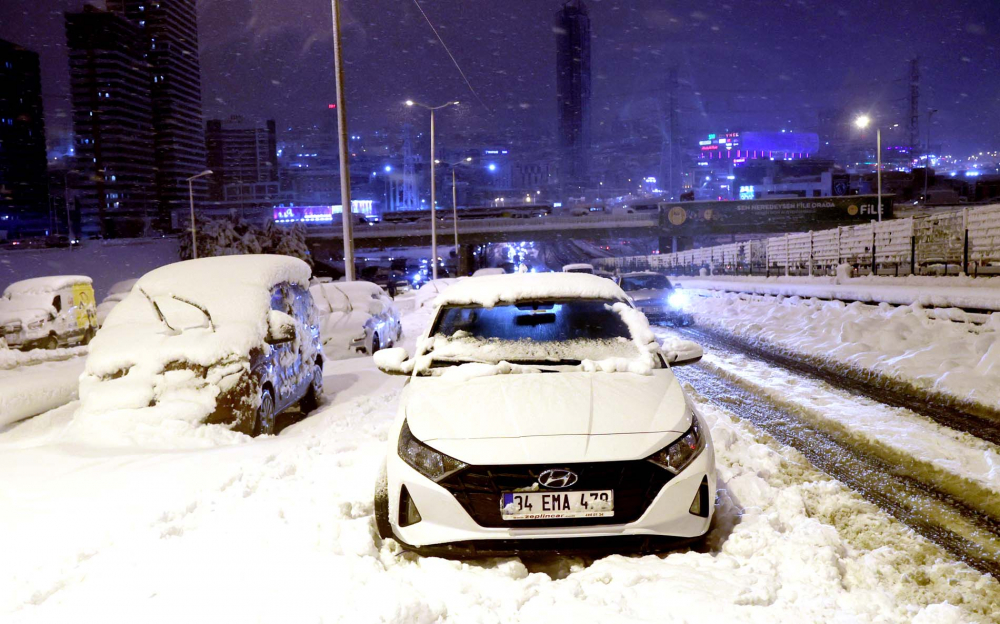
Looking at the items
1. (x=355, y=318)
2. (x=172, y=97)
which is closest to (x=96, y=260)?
(x=355, y=318)

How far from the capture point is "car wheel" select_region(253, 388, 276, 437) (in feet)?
22.1

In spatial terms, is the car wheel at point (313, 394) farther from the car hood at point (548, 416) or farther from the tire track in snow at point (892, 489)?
the tire track in snow at point (892, 489)

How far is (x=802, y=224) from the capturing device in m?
61.3

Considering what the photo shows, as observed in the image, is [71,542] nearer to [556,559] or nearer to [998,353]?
[556,559]

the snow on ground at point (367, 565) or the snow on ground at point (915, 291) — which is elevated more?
the snow on ground at point (915, 291)

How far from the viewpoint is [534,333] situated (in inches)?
195

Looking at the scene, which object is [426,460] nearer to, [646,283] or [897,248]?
[646,283]

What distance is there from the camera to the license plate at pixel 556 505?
3373 mm

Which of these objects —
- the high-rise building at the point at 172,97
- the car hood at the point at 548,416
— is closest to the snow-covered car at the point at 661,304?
the car hood at the point at 548,416

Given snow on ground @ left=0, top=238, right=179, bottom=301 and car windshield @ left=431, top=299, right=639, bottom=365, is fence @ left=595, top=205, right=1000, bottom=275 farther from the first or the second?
snow on ground @ left=0, top=238, right=179, bottom=301

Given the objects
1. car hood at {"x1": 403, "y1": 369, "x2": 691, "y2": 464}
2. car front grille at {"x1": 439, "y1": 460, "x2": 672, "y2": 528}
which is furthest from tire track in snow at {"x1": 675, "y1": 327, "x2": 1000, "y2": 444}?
car front grille at {"x1": 439, "y1": 460, "x2": 672, "y2": 528}

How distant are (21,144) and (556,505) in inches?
6667

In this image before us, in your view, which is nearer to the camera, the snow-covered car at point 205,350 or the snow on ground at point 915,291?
the snow-covered car at point 205,350

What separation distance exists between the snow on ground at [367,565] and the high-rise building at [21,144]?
15072 centimetres
